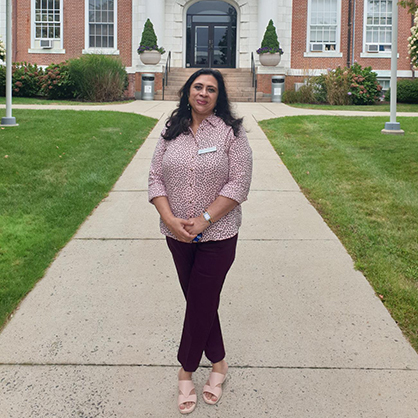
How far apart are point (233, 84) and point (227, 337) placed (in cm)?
2015

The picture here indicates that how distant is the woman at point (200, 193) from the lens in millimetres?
2869

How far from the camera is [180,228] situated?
9.26 ft

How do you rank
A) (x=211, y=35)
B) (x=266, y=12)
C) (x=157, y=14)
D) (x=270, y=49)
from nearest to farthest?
(x=270, y=49), (x=266, y=12), (x=157, y=14), (x=211, y=35)

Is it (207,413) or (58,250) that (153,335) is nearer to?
(207,413)

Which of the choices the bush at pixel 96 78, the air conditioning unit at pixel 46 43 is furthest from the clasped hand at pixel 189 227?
the air conditioning unit at pixel 46 43

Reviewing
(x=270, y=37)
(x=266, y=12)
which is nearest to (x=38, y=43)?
(x=266, y=12)

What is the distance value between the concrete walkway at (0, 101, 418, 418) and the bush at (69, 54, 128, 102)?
1437 cm

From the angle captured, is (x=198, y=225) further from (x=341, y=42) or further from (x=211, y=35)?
(x=211, y=35)

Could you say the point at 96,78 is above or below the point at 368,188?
above

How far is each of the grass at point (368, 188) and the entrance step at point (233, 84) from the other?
918 centimetres

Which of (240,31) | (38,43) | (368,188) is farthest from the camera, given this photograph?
(38,43)

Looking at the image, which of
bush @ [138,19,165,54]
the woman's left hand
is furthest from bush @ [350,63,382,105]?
the woman's left hand

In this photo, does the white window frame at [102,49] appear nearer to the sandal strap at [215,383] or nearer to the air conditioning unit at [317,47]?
the air conditioning unit at [317,47]

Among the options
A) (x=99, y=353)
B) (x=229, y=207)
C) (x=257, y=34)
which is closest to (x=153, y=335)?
(x=99, y=353)
